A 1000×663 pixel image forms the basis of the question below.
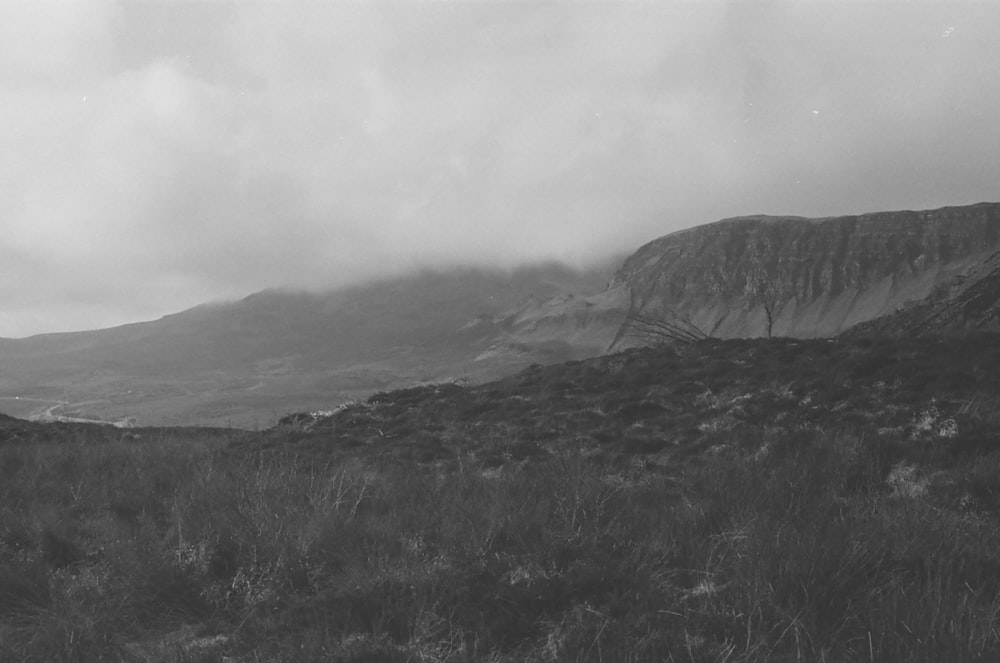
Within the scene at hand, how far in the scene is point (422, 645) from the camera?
3.48 metres

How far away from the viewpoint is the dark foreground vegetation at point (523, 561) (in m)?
3.39

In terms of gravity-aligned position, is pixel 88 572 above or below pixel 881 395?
above

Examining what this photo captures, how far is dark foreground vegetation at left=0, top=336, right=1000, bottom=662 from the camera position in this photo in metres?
3.39

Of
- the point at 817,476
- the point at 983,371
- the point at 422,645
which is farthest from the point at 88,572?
the point at 983,371

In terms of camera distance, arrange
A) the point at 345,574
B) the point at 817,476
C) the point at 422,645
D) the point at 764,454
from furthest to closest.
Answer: the point at 764,454 < the point at 817,476 < the point at 345,574 < the point at 422,645

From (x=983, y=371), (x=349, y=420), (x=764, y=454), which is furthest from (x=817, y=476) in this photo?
(x=349, y=420)

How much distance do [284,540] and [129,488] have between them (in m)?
3.99

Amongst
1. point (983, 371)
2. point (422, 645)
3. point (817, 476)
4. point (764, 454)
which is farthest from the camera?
point (983, 371)

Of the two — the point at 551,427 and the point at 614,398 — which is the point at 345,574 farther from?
the point at 614,398

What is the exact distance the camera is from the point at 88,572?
4.97 meters

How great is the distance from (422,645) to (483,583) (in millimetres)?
690

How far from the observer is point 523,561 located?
438cm

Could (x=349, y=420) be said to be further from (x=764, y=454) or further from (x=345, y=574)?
(x=345, y=574)

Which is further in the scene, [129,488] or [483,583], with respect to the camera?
[129,488]
